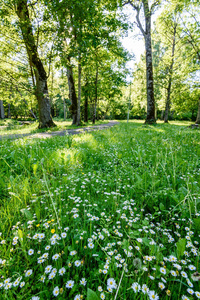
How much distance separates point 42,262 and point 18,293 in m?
Answer: 0.24

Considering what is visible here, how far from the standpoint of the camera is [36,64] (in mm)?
11461

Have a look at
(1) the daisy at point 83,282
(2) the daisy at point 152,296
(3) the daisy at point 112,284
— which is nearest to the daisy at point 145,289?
(2) the daisy at point 152,296

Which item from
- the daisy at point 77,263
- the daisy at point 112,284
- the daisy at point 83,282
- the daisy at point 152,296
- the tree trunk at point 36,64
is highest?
the tree trunk at point 36,64

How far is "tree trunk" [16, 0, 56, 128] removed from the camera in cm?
958

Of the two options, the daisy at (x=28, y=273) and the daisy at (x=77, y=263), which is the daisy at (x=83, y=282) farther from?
the daisy at (x=28, y=273)

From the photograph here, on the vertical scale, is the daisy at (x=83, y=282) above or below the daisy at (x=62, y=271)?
below

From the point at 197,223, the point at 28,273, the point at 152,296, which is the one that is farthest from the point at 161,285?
the point at 28,273

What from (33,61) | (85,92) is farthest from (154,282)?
(85,92)

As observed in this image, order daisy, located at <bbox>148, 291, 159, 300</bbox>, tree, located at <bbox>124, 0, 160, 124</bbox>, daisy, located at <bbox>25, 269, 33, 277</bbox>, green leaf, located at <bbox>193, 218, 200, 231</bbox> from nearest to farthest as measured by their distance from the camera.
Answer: daisy, located at <bbox>148, 291, 159, 300</bbox> → daisy, located at <bbox>25, 269, 33, 277</bbox> → green leaf, located at <bbox>193, 218, 200, 231</bbox> → tree, located at <bbox>124, 0, 160, 124</bbox>

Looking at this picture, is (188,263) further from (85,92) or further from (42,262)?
(85,92)

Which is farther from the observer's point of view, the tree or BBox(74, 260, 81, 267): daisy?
the tree

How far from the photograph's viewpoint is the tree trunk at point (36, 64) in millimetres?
9578

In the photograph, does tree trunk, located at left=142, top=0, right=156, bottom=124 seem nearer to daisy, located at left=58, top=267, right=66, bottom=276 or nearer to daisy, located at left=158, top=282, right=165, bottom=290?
daisy, located at left=158, top=282, right=165, bottom=290

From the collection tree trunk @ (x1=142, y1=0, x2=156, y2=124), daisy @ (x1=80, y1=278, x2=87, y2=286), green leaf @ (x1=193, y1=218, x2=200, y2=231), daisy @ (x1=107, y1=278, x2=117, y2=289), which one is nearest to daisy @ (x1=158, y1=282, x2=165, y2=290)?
daisy @ (x1=107, y1=278, x2=117, y2=289)
